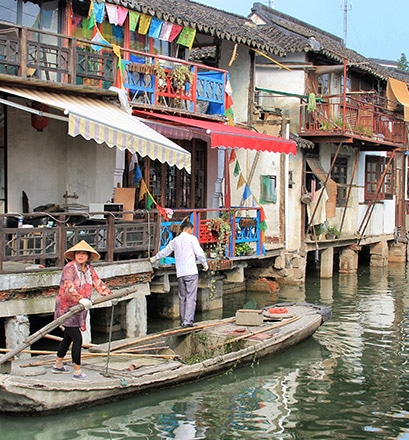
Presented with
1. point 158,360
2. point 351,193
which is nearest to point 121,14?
point 158,360

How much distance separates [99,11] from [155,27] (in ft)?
5.41

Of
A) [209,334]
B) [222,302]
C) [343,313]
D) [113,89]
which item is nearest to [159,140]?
[113,89]

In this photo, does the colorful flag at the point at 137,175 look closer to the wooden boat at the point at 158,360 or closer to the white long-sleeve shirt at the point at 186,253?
the white long-sleeve shirt at the point at 186,253

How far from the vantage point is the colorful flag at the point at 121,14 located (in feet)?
47.8

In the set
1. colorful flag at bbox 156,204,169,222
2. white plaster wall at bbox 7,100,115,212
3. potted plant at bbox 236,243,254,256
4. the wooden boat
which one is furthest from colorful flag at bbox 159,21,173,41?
the wooden boat

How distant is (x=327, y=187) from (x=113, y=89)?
9348mm

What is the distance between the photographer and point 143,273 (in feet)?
44.2

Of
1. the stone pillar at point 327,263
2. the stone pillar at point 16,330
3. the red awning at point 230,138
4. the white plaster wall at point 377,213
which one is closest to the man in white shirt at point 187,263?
the red awning at point 230,138

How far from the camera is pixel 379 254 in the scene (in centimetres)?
2559

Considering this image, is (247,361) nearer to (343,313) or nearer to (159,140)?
(159,140)

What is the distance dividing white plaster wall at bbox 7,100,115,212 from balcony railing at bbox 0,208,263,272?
1.11 meters

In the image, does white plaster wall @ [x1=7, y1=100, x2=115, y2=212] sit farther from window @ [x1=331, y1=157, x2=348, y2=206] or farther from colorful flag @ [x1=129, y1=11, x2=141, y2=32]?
window @ [x1=331, y1=157, x2=348, y2=206]

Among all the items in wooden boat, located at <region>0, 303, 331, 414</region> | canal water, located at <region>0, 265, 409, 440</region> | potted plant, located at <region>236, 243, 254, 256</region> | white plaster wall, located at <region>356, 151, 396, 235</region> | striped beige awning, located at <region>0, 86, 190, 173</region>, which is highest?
striped beige awning, located at <region>0, 86, 190, 173</region>

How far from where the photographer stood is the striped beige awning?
1167 centimetres
